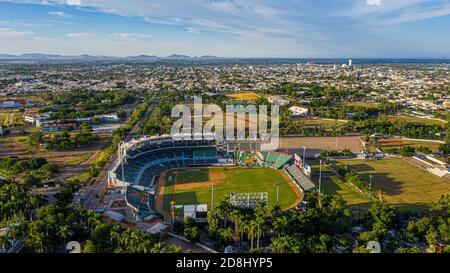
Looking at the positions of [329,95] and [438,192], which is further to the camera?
[329,95]

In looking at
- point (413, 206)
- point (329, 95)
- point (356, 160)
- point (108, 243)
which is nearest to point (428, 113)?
point (329, 95)

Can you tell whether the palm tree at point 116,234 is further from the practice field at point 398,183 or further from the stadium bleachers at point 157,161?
the practice field at point 398,183

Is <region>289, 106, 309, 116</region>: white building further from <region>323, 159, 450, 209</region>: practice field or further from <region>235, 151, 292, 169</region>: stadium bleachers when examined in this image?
<region>235, 151, 292, 169</region>: stadium bleachers

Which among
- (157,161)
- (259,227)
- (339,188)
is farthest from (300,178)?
(157,161)

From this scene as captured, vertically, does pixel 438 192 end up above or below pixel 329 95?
below

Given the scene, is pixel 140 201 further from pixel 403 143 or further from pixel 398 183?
pixel 403 143

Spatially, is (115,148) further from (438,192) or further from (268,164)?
(438,192)

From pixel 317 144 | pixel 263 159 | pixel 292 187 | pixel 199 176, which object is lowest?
pixel 292 187
